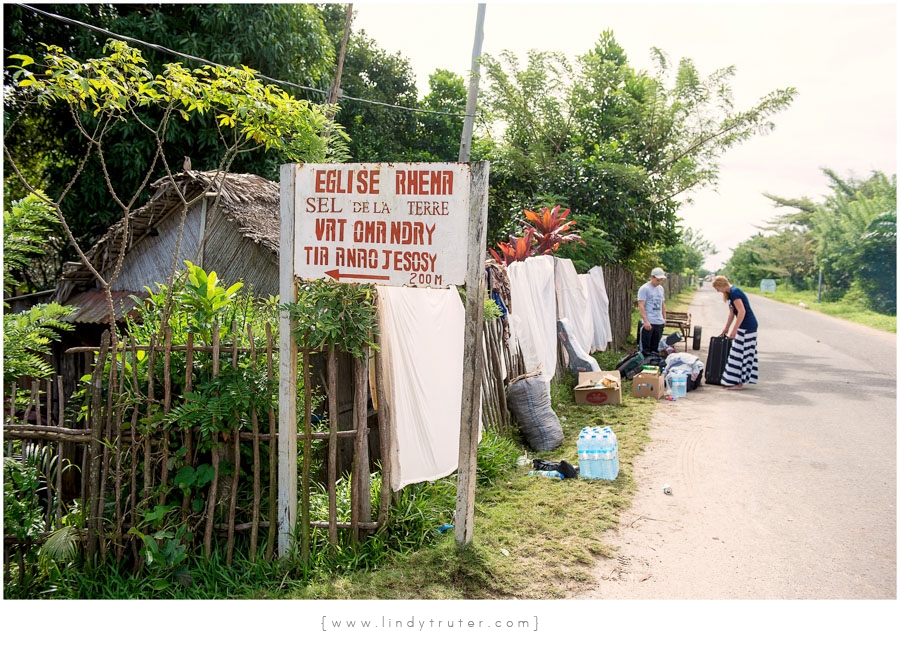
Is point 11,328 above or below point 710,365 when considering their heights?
above

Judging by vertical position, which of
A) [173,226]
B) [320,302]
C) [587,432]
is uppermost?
[173,226]

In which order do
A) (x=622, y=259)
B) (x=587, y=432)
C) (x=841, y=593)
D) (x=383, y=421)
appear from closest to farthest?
(x=841, y=593) < (x=383, y=421) < (x=587, y=432) < (x=622, y=259)

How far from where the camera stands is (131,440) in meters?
4.11

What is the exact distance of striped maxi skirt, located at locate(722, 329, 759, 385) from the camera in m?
10.5

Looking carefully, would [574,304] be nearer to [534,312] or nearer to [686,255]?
[534,312]

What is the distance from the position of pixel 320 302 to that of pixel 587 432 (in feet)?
9.83

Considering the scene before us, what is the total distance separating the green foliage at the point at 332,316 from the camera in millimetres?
4152

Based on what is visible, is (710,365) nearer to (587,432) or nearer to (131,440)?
(587,432)

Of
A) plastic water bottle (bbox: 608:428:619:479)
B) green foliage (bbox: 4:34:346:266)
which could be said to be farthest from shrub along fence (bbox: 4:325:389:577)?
plastic water bottle (bbox: 608:428:619:479)

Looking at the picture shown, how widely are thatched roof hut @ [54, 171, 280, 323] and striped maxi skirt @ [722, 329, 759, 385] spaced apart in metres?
7.16

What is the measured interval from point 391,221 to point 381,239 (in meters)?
0.12

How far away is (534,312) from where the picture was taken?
348 inches
